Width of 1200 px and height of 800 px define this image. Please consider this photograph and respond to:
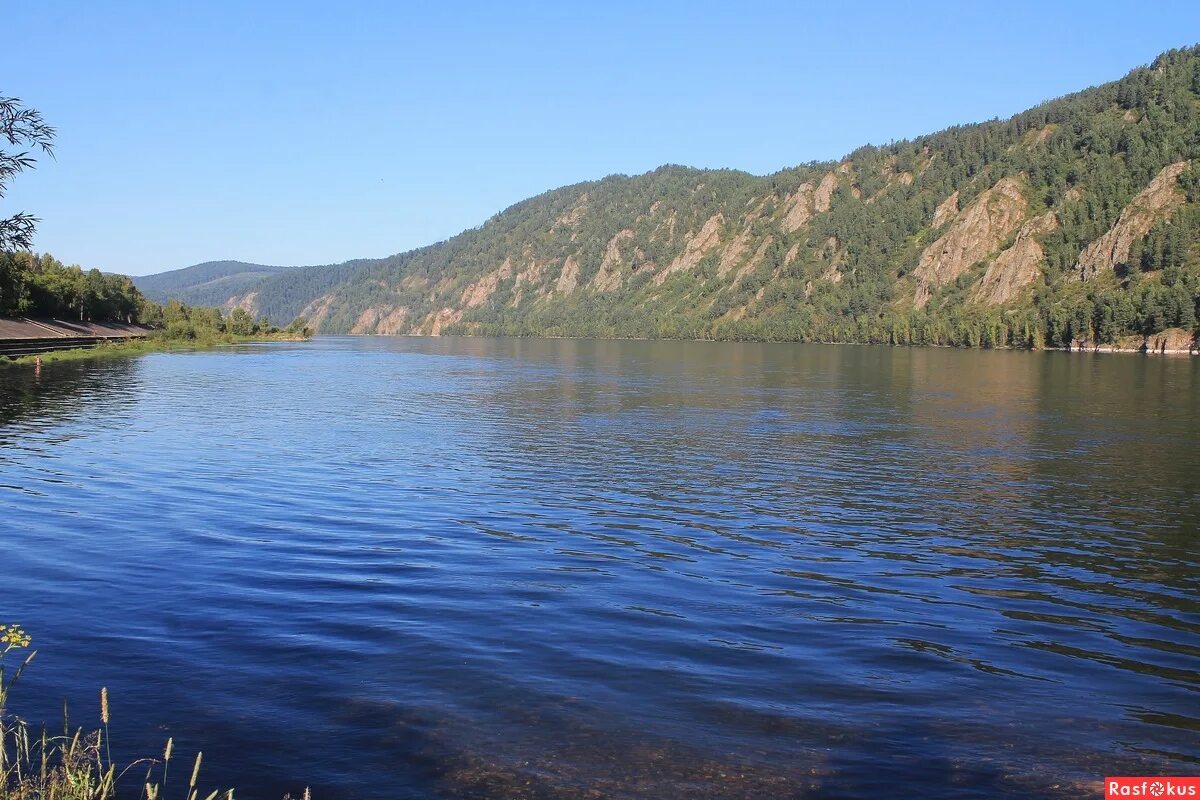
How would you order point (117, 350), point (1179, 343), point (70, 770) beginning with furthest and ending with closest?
point (1179, 343) → point (117, 350) → point (70, 770)

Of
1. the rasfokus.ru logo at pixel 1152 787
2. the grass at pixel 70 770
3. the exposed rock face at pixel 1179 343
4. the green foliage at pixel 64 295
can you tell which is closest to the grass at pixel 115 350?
the green foliage at pixel 64 295

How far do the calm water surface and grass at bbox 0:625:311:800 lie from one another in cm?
66

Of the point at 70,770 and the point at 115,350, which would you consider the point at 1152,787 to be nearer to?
the point at 70,770

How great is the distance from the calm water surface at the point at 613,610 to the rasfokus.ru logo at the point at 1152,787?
12.2 inches

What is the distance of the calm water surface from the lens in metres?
13.1

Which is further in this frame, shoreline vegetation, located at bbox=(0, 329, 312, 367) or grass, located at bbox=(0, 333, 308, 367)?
grass, located at bbox=(0, 333, 308, 367)

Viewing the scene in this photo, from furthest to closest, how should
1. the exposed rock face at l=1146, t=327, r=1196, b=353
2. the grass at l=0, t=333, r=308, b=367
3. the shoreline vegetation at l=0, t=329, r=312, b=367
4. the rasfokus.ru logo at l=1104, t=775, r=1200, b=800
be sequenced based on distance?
the exposed rock face at l=1146, t=327, r=1196, b=353 < the grass at l=0, t=333, r=308, b=367 < the shoreline vegetation at l=0, t=329, r=312, b=367 < the rasfokus.ru logo at l=1104, t=775, r=1200, b=800

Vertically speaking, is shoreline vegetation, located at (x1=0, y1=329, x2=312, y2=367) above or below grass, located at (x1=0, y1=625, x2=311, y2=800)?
above

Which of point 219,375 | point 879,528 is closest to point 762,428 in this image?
point 879,528

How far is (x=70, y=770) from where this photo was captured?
10094 millimetres

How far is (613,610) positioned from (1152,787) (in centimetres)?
1055

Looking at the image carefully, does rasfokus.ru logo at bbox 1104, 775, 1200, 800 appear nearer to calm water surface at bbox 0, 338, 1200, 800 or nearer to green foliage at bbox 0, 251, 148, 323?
calm water surface at bbox 0, 338, 1200, 800

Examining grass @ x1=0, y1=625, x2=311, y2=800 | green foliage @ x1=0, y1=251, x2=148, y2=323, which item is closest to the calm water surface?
grass @ x1=0, y1=625, x2=311, y2=800

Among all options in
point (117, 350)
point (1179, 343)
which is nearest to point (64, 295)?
point (117, 350)
